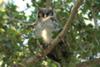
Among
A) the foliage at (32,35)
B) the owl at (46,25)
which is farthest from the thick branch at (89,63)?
the owl at (46,25)

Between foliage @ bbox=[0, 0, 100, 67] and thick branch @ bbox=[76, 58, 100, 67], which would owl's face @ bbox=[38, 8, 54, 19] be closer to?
foliage @ bbox=[0, 0, 100, 67]

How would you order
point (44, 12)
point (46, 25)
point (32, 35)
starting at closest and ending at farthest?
1. point (32, 35)
2. point (46, 25)
3. point (44, 12)

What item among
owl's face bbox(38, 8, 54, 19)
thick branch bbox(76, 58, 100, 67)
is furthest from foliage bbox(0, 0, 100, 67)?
owl's face bbox(38, 8, 54, 19)

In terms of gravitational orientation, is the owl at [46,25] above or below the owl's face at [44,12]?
below

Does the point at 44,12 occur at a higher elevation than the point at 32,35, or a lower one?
higher

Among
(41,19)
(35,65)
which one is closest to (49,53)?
(35,65)

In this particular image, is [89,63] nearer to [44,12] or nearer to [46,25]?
[46,25]

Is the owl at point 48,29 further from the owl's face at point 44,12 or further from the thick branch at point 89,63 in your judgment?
the thick branch at point 89,63

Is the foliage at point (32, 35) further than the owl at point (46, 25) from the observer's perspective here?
No

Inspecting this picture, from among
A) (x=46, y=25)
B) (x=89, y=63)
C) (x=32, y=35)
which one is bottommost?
(x=89, y=63)

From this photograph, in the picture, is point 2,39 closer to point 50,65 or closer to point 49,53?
point 49,53

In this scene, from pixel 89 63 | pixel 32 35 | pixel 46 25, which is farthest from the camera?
pixel 46 25

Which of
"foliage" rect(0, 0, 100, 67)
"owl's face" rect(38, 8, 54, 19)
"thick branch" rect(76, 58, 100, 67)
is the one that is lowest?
"thick branch" rect(76, 58, 100, 67)

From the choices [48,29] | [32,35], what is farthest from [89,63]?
[32,35]
